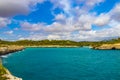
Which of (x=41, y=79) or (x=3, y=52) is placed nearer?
(x=41, y=79)

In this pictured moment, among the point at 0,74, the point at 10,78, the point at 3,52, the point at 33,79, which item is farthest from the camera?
the point at 3,52

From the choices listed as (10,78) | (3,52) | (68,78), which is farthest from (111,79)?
(3,52)

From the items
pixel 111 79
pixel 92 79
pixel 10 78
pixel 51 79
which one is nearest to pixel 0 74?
pixel 10 78

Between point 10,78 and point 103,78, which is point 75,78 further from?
point 10,78

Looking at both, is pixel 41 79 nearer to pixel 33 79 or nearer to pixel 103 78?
pixel 33 79

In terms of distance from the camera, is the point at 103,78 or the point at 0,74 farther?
the point at 103,78

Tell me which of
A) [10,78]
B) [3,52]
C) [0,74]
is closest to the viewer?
[10,78]

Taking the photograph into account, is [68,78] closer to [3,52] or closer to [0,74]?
[0,74]

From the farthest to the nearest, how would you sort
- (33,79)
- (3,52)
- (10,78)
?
(3,52) → (33,79) → (10,78)
